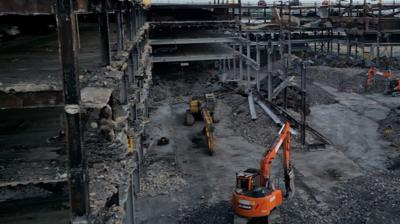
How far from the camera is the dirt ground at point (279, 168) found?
611 inches

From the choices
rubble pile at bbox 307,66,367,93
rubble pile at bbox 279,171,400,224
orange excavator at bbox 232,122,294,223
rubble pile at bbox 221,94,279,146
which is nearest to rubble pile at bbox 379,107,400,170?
rubble pile at bbox 279,171,400,224

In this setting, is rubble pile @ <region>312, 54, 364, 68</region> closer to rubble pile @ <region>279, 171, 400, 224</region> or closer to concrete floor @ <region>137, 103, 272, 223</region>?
concrete floor @ <region>137, 103, 272, 223</region>

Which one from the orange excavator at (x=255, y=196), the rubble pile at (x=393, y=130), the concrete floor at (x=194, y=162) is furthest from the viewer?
the rubble pile at (x=393, y=130)

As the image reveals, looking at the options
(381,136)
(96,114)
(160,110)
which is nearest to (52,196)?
(96,114)

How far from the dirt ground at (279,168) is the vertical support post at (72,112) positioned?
1060 cm

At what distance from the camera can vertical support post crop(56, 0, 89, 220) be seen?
4191 millimetres

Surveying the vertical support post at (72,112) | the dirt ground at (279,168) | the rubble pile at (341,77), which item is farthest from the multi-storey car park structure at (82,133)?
the rubble pile at (341,77)

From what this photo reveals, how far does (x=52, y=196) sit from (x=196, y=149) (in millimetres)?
16745

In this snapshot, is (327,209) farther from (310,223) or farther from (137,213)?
(137,213)

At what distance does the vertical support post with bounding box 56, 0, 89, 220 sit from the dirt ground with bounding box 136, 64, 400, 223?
34.8 feet

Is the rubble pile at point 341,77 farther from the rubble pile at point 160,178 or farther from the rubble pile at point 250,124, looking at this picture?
the rubble pile at point 160,178

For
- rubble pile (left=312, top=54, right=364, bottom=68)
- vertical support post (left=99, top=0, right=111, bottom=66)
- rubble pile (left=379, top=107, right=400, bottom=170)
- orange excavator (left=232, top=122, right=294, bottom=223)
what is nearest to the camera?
vertical support post (left=99, top=0, right=111, bottom=66)

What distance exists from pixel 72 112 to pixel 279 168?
1608cm

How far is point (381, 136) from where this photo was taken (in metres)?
24.3
